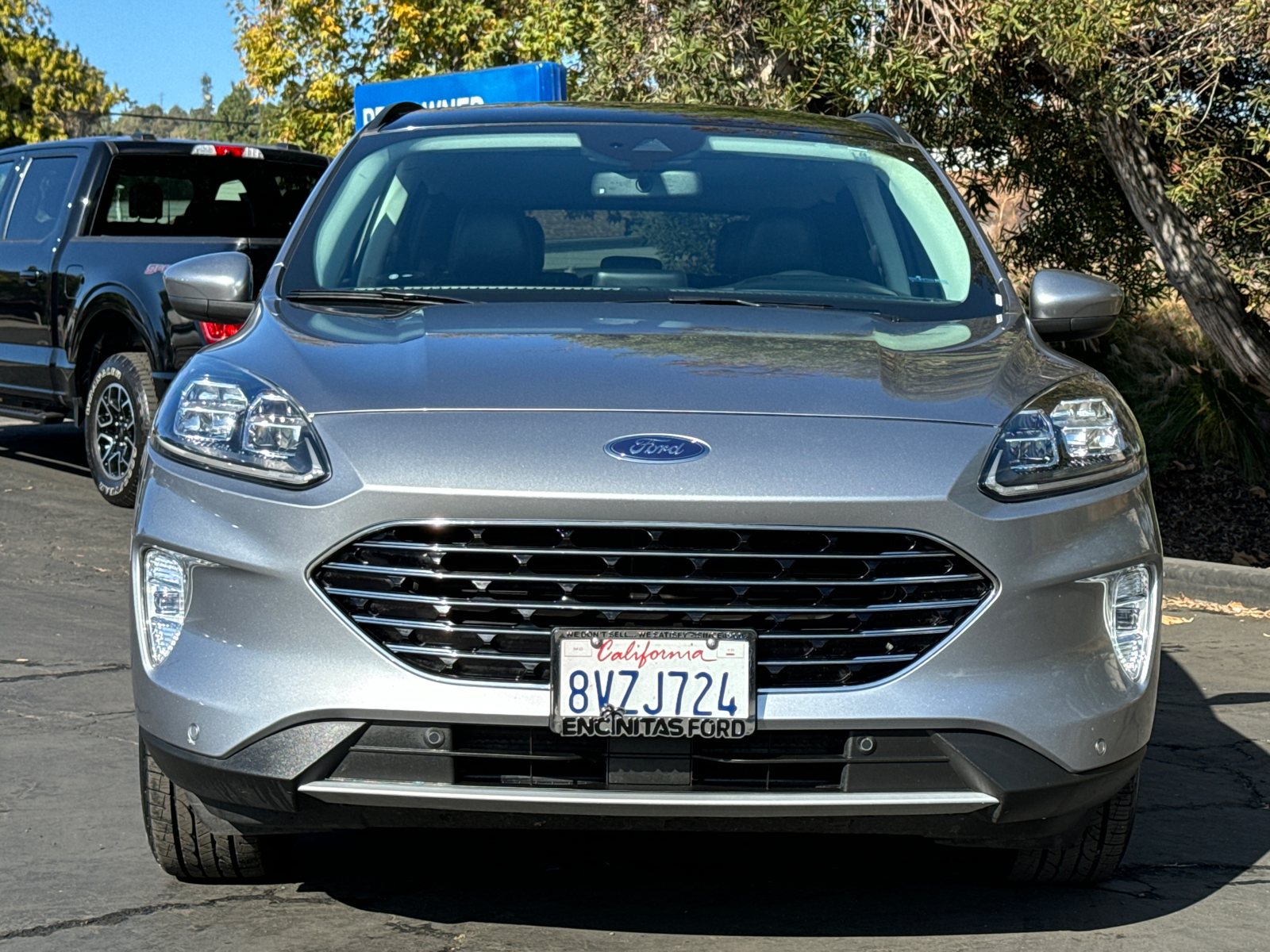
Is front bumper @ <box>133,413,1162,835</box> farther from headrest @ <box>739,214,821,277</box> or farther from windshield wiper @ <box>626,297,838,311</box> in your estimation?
headrest @ <box>739,214,821,277</box>

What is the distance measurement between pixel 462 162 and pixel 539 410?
173 centimetres

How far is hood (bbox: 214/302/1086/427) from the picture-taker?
132 inches

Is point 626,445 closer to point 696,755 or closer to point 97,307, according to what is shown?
point 696,755

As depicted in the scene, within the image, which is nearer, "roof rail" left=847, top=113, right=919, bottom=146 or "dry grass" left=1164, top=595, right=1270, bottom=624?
"roof rail" left=847, top=113, right=919, bottom=146

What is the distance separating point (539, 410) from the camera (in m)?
3.29

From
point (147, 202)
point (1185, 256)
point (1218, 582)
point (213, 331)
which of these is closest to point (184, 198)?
point (147, 202)

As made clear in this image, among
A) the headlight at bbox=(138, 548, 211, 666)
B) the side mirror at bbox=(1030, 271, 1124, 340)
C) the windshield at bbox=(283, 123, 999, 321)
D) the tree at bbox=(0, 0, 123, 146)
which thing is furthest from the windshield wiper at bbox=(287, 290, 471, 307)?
the tree at bbox=(0, 0, 123, 146)

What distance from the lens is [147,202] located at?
9.91 meters

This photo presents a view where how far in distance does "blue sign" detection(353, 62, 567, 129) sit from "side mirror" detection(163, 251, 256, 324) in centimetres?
584

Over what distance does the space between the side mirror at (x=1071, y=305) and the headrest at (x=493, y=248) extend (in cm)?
126

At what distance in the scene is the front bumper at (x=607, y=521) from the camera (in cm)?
309

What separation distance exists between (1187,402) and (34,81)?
143 feet

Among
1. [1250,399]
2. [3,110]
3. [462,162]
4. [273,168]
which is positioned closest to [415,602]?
[462,162]

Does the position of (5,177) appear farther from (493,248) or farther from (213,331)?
(493,248)
